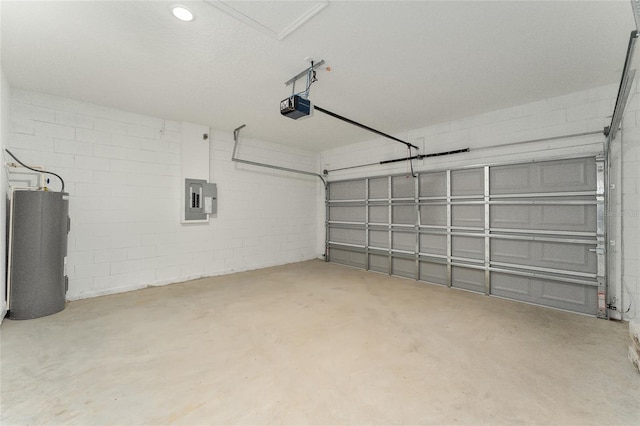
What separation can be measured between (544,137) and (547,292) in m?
2.03

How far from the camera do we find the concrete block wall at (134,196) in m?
3.60

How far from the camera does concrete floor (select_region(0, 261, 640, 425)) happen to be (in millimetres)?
1662

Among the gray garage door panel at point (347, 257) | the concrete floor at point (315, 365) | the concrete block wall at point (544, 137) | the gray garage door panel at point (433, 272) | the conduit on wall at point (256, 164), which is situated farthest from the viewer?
the gray garage door panel at point (347, 257)

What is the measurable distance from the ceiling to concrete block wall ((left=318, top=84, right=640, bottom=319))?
8.1 inches

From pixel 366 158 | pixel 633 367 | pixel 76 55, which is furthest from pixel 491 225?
pixel 76 55

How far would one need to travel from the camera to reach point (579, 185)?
337 centimetres

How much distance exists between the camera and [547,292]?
358 centimetres

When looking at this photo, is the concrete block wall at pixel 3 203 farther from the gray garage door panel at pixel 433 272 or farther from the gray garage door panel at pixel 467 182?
the gray garage door panel at pixel 467 182

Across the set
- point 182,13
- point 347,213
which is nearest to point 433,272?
point 347,213

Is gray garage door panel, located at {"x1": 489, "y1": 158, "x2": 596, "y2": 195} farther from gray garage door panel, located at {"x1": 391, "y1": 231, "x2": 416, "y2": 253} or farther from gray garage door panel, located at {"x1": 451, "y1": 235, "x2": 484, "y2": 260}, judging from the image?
gray garage door panel, located at {"x1": 391, "y1": 231, "x2": 416, "y2": 253}

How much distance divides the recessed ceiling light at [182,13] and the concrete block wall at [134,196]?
2.71 metres

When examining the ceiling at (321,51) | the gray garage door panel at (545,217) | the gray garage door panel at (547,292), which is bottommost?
the gray garage door panel at (547,292)

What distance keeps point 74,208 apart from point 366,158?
490cm

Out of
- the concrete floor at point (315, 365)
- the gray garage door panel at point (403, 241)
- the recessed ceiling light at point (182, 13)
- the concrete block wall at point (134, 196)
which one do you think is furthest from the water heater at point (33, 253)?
the gray garage door panel at point (403, 241)
